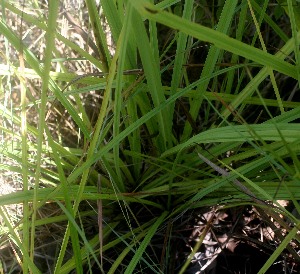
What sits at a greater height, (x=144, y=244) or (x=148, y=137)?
(x=148, y=137)

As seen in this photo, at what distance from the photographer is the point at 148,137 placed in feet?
2.66

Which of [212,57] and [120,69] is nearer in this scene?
[120,69]

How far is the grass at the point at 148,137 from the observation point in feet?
1.95

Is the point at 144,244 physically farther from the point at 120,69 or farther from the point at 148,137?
the point at 120,69

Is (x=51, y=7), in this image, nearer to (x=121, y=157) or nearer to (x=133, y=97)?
(x=133, y=97)

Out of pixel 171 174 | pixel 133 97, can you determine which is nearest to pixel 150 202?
pixel 171 174

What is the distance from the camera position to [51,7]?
1.37 feet

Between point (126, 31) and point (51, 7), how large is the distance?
8 centimetres

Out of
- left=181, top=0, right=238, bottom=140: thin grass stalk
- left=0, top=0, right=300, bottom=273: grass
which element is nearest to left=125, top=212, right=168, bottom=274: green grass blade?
left=0, top=0, right=300, bottom=273: grass

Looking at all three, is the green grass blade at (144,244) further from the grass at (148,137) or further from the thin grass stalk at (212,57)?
the thin grass stalk at (212,57)

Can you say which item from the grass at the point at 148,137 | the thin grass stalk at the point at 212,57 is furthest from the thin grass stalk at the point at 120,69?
the thin grass stalk at the point at 212,57

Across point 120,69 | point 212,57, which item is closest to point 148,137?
point 212,57

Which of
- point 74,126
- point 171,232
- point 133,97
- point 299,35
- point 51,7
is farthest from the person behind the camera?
point 74,126

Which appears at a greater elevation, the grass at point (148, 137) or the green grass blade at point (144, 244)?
the grass at point (148, 137)
